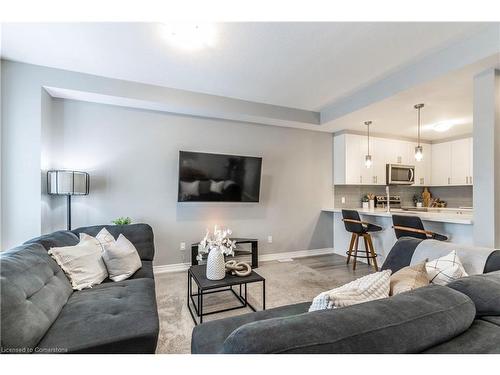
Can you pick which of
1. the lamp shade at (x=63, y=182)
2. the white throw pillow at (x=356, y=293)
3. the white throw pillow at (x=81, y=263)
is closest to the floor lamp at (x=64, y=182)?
the lamp shade at (x=63, y=182)

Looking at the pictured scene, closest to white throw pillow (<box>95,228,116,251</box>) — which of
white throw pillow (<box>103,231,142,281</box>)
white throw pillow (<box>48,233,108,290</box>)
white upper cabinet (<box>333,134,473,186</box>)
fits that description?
white throw pillow (<box>103,231,142,281</box>)

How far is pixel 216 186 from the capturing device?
387 cm

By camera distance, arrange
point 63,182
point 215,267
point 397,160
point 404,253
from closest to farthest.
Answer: point 404,253
point 215,267
point 63,182
point 397,160

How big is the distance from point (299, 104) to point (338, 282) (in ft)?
9.06

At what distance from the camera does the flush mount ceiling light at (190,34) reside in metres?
2.13

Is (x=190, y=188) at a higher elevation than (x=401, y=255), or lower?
higher

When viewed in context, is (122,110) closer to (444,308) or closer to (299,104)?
(299,104)

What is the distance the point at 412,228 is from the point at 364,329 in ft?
9.28

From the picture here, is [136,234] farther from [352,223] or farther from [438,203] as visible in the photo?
[438,203]

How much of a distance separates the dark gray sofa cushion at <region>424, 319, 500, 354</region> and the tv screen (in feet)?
10.8

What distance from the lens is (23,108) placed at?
274 cm

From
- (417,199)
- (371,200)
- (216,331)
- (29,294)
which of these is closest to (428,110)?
(371,200)

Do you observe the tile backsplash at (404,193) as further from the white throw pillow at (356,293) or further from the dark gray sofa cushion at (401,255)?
the white throw pillow at (356,293)

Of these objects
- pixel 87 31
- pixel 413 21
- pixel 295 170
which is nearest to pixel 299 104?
pixel 295 170
